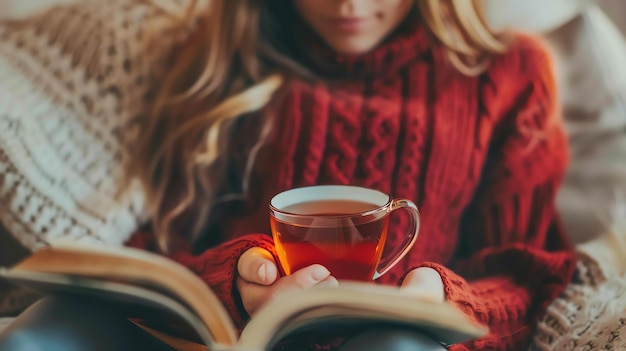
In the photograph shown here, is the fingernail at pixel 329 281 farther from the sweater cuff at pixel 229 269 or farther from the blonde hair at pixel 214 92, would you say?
the blonde hair at pixel 214 92

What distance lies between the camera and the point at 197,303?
41 cm

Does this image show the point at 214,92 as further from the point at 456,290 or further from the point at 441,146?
the point at 456,290

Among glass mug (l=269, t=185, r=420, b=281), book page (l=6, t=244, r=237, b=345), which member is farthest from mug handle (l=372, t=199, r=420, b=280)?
book page (l=6, t=244, r=237, b=345)

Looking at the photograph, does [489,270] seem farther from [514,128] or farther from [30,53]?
[30,53]

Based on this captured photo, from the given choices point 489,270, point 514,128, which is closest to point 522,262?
point 489,270

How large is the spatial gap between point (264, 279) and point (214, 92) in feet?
0.95

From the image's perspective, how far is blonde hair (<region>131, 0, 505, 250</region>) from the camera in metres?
0.65

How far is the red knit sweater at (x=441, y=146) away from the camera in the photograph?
0.60m

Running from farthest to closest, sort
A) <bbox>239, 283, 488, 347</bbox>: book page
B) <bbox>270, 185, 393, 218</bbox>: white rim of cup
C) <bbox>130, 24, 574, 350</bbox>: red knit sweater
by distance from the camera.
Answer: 1. <bbox>130, 24, 574, 350</bbox>: red knit sweater
2. <bbox>270, 185, 393, 218</bbox>: white rim of cup
3. <bbox>239, 283, 488, 347</bbox>: book page

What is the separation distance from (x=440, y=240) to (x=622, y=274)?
0.50 ft

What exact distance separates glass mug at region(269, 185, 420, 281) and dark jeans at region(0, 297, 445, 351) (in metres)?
0.06

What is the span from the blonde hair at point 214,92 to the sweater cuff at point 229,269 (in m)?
0.12

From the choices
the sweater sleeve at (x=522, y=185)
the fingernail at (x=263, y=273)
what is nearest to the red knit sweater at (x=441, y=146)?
the sweater sleeve at (x=522, y=185)

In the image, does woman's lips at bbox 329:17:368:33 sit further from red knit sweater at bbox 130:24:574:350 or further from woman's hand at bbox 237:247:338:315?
woman's hand at bbox 237:247:338:315
